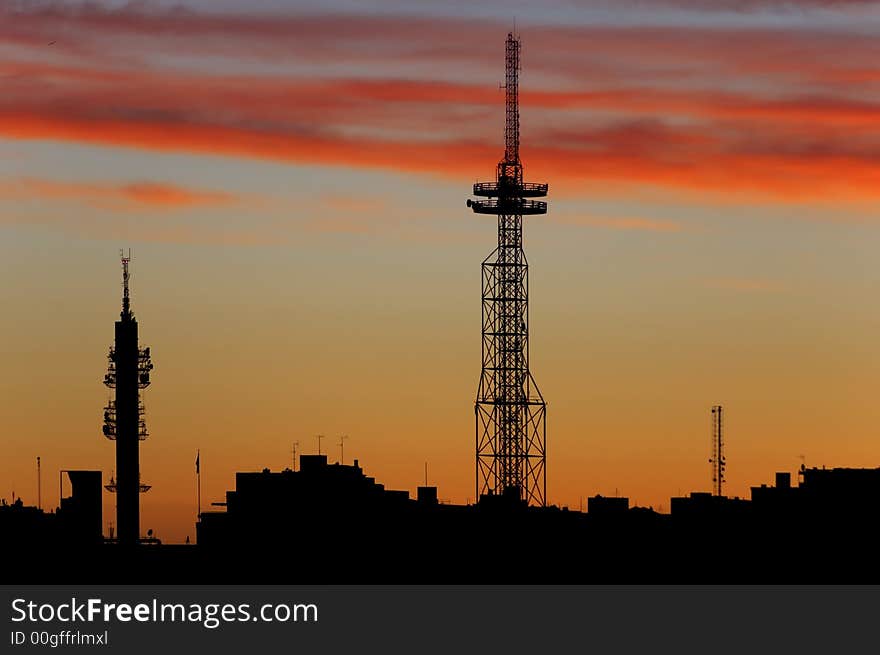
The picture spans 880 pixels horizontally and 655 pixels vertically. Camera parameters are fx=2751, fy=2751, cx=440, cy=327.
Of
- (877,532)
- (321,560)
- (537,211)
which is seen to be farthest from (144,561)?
(877,532)

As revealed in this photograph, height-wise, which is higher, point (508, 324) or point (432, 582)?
point (508, 324)

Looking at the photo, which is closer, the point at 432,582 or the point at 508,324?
the point at 508,324

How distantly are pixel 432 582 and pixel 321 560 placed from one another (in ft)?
26.6

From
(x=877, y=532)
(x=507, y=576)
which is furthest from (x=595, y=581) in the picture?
(x=877, y=532)

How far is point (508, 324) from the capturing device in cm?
17075

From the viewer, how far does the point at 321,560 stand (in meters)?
186

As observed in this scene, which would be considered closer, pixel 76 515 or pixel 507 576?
pixel 507 576

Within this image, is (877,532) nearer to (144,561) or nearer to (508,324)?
(508,324)
